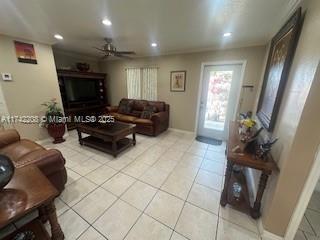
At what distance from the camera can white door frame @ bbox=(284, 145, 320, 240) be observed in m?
1.06

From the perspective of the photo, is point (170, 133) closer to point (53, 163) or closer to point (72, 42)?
point (53, 163)

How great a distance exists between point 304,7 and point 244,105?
223 centimetres

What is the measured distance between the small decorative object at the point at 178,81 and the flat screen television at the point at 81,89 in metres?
2.87

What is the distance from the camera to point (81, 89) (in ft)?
14.6

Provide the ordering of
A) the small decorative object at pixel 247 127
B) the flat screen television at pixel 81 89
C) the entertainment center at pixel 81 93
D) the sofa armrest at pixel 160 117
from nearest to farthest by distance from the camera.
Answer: the small decorative object at pixel 247 127 < the sofa armrest at pixel 160 117 < the entertainment center at pixel 81 93 < the flat screen television at pixel 81 89

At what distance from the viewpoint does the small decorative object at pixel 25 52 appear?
2.79 meters

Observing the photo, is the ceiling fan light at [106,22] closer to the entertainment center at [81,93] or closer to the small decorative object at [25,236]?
the entertainment center at [81,93]

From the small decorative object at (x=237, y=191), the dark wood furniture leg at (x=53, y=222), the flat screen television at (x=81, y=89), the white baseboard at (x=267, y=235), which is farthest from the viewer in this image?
the flat screen television at (x=81, y=89)

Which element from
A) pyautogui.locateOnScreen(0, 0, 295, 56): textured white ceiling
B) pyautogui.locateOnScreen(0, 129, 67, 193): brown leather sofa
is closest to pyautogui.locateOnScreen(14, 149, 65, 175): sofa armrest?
pyautogui.locateOnScreen(0, 129, 67, 193): brown leather sofa

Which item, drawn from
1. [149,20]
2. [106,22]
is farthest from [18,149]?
[149,20]

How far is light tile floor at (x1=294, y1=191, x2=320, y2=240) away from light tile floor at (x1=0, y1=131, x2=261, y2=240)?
406 millimetres

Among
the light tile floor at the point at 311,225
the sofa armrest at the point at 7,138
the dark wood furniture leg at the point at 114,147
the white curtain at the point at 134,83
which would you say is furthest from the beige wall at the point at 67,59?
the light tile floor at the point at 311,225

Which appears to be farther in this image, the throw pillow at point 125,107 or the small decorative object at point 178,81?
the throw pillow at point 125,107

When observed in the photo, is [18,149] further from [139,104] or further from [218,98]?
[218,98]
